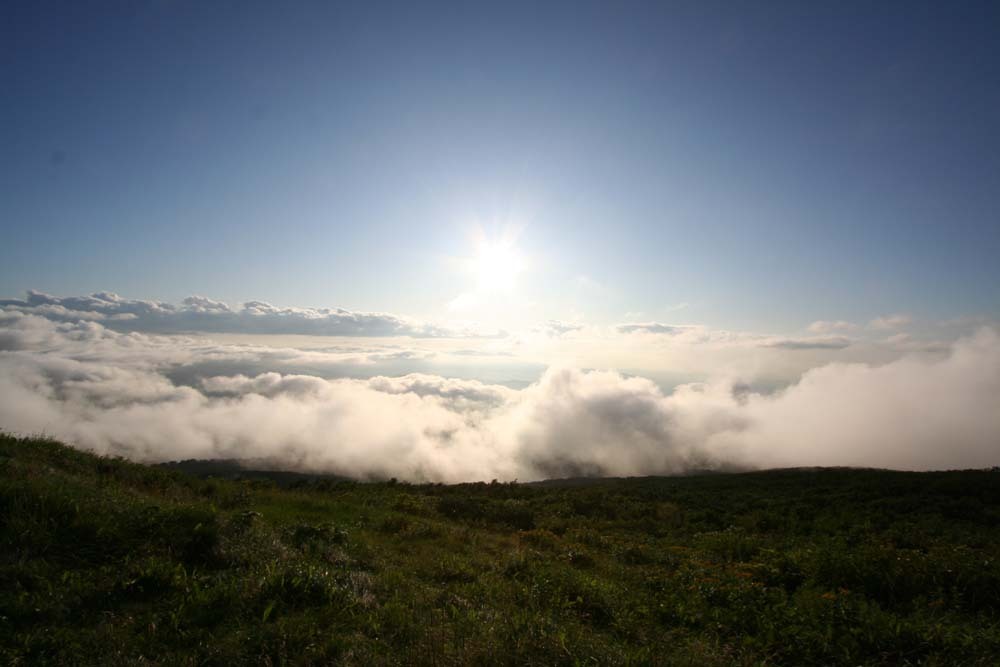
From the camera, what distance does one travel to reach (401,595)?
7023 millimetres

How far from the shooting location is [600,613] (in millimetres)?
7383

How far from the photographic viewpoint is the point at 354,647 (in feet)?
16.7

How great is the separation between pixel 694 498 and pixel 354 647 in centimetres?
2998

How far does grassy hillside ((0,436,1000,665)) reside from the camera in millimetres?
5125

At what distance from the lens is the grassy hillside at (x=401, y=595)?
202 inches

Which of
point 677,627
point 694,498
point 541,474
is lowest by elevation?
point 541,474

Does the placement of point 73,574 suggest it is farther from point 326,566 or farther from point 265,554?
point 326,566

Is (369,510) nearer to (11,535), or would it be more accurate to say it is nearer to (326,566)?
(326,566)

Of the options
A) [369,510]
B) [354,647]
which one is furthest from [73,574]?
[369,510]

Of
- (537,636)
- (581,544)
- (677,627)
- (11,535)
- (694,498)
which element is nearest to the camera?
(537,636)

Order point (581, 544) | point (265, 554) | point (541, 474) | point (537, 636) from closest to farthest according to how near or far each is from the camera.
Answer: point (537, 636)
point (265, 554)
point (581, 544)
point (541, 474)

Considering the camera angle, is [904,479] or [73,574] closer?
[73,574]

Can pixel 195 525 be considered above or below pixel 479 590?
above

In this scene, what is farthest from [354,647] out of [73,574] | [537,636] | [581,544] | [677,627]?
[581,544]
